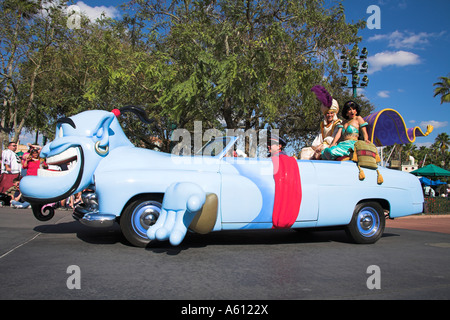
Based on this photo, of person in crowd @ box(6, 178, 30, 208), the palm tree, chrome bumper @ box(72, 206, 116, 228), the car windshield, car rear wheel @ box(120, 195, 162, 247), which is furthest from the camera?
the palm tree

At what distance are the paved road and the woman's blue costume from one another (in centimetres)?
138

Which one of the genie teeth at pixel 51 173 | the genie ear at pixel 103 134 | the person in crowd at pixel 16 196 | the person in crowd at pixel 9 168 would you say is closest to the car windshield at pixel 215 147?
the genie ear at pixel 103 134

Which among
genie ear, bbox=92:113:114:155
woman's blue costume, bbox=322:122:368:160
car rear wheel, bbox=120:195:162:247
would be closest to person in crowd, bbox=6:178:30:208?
genie ear, bbox=92:113:114:155

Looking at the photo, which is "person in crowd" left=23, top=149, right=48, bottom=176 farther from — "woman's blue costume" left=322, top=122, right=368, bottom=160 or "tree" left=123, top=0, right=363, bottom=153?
"woman's blue costume" left=322, top=122, right=368, bottom=160

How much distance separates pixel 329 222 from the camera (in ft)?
15.8

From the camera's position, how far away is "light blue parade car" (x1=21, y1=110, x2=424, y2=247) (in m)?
4.13

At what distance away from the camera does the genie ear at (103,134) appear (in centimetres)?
459

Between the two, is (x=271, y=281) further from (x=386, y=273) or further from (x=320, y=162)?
(x=320, y=162)

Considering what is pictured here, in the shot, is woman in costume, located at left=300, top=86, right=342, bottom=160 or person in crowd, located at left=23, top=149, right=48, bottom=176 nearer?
woman in costume, located at left=300, top=86, right=342, bottom=160

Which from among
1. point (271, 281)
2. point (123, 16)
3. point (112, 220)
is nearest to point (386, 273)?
point (271, 281)

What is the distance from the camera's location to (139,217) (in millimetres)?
4324

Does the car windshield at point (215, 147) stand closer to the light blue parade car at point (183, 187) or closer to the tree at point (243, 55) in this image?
the light blue parade car at point (183, 187)

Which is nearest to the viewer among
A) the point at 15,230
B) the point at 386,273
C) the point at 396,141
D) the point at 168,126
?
the point at 386,273
